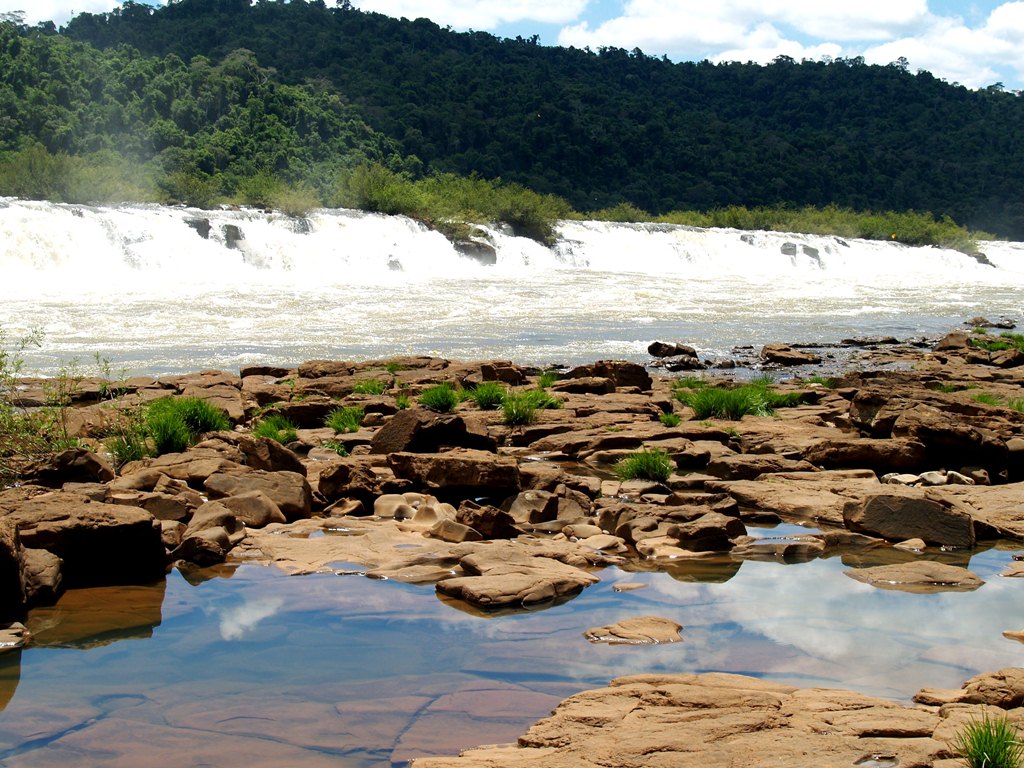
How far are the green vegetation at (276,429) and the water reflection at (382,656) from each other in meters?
4.02

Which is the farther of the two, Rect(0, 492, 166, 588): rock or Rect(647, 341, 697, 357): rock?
Rect(647, 341, 697, 357): rock

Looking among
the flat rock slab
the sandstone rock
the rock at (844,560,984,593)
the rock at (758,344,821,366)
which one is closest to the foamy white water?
the rock at (758,344,821,366)

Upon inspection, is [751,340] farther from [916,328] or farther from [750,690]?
[750,690]

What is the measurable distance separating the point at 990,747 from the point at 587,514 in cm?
408

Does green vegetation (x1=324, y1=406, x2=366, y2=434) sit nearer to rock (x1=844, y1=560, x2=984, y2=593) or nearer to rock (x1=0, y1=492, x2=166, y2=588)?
rock (x1=0, y1=492, x2=166, y2=588)

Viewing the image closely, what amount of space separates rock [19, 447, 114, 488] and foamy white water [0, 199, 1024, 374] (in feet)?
25.7

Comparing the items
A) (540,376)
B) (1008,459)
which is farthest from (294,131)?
(1008,459)

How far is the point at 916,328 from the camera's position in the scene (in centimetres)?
2414

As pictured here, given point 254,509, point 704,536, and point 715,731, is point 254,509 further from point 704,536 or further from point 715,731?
point 715,731

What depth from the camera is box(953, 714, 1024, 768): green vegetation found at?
133 inches

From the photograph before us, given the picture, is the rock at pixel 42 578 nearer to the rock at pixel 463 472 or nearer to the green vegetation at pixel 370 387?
the rock at pixel 463 472

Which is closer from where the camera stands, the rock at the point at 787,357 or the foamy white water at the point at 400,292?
the rock at the point at 787,357

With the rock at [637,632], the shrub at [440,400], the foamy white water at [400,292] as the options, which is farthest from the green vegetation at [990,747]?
the foamy white water at [400,292]

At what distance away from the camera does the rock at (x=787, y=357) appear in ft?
56.8
